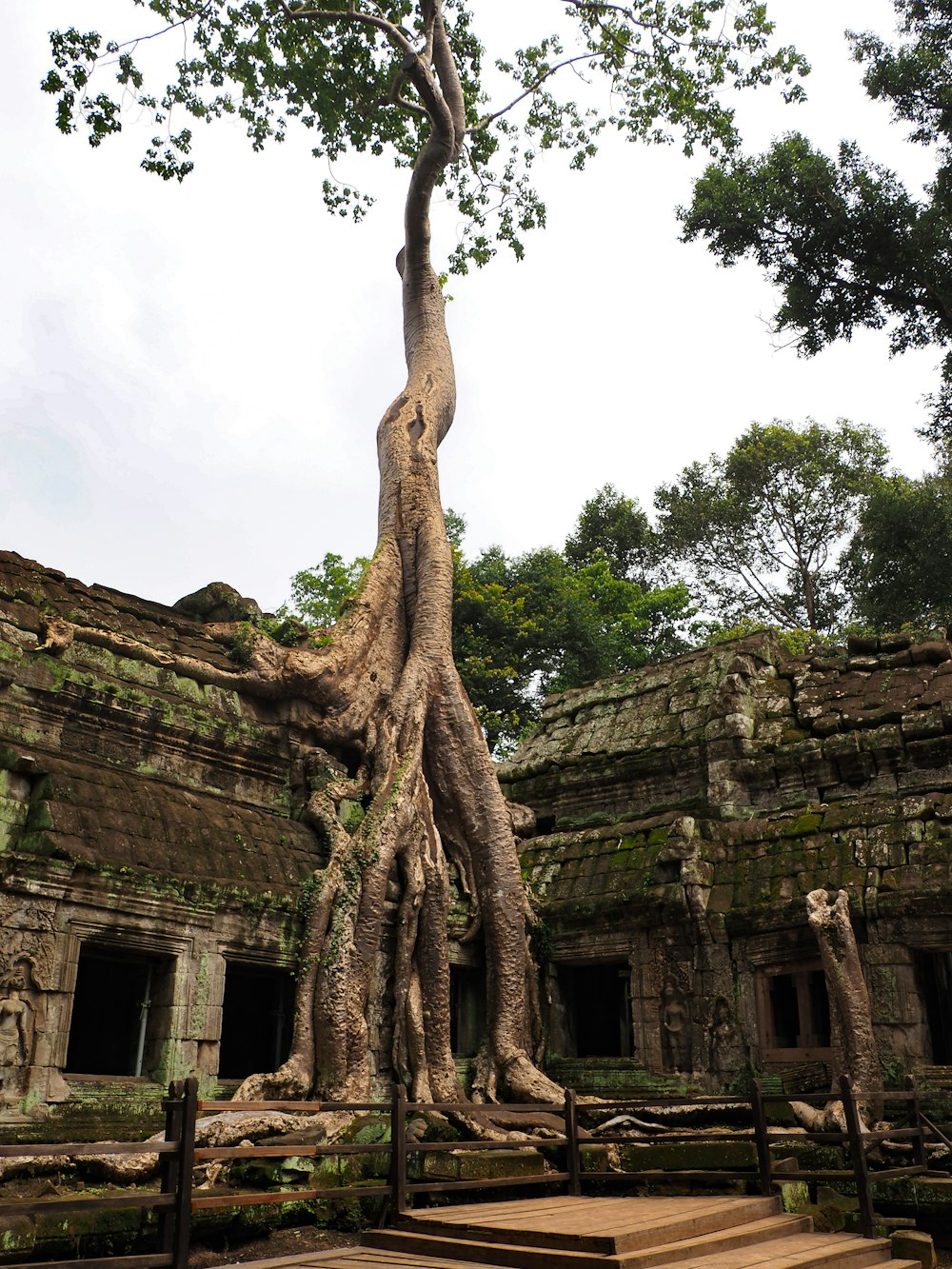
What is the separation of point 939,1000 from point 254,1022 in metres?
6.16

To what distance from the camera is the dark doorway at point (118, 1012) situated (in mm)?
8164

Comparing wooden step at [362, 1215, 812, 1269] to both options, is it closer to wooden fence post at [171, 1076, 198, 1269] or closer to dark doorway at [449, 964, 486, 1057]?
wooden fence post at [171, 1076, 198, 1269]

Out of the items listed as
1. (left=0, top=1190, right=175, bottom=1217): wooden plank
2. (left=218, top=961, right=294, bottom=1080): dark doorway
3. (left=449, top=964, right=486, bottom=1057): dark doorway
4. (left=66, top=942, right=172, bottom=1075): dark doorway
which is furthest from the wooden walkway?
(left=449, top=964, right=486, bottom=1057): dark doorway

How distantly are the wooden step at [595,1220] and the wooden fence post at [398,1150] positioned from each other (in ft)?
0.34

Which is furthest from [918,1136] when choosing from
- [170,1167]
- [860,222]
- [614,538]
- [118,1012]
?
[614,538]

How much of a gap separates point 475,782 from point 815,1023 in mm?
3926

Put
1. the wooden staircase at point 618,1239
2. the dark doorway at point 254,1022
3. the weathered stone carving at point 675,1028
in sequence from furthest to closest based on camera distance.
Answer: the weathered stone carving at point 675,1028
the dark doorway at point 254,1022
the wooden staircase at point 618,1239

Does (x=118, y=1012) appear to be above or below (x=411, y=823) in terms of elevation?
below

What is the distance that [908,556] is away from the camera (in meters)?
21.7

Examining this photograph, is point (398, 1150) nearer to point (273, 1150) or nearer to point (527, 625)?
point (273, 1150)

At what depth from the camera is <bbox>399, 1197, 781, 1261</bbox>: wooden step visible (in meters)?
5.14

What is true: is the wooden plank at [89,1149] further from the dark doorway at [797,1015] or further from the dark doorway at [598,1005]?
the dark doorway at [598,1005]

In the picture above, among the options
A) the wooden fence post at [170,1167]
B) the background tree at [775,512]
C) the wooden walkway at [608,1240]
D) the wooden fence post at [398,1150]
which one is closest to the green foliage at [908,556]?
the background tree at [775,512]

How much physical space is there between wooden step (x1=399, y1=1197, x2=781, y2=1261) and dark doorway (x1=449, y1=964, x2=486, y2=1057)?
3.95m
